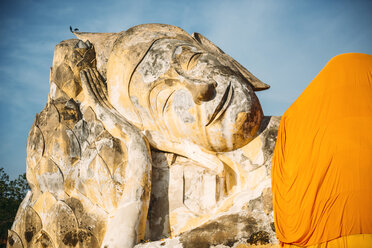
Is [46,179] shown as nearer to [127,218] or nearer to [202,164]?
→ [127,218]

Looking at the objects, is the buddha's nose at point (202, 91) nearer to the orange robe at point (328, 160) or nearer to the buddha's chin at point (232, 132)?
the buddha's chin at point (232, 132)

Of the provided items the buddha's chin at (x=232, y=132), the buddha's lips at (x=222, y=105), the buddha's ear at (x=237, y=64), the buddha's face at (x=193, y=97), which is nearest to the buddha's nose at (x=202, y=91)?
the buddha's face at (x=193, y=97)

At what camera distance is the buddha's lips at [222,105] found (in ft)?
14.5

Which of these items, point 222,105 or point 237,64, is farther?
point 237,64

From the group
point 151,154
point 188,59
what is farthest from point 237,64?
point 151,154

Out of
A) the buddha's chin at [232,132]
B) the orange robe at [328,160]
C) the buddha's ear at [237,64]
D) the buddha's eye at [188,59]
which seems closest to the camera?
the orange robe at [328,160]

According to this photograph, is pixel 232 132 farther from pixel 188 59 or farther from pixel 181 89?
pixel 188 59

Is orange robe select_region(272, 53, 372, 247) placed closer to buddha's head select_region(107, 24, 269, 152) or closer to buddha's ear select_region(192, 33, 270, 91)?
buddha's head select_region(107, 24, 269, 152)

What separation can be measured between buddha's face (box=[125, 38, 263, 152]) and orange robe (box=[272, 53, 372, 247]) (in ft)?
1.75

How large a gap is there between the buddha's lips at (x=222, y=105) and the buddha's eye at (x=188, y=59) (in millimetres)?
594

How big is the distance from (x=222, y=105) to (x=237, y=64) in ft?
3.59

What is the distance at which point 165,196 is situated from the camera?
4.68m

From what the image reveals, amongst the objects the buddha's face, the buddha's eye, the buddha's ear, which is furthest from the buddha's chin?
the buddha's eye

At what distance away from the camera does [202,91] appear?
14.2ft
